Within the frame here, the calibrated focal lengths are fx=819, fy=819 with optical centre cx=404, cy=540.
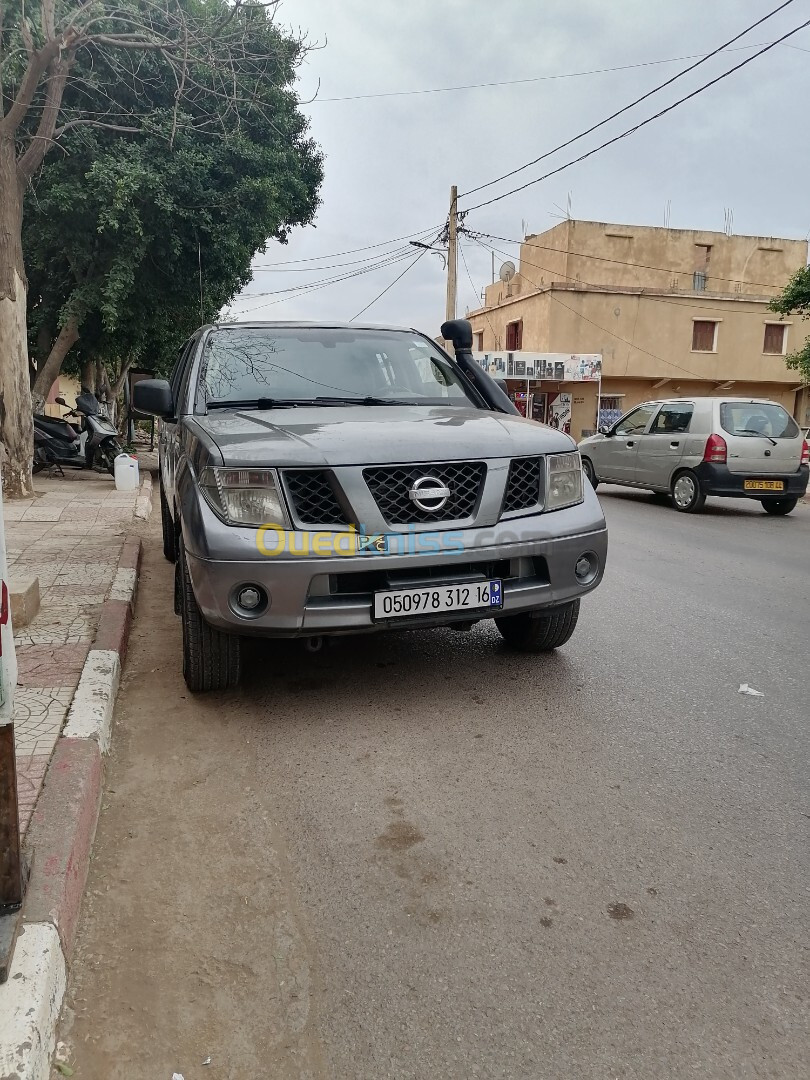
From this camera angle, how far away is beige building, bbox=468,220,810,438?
97.6 ft

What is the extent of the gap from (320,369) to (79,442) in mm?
10427

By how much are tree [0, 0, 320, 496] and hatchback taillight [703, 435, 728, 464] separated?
23.1 feet

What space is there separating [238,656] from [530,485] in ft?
4.88

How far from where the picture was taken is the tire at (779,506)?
11156 millimetres

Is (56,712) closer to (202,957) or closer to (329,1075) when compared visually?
(202,957)

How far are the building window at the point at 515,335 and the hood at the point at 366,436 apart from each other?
29056 mm

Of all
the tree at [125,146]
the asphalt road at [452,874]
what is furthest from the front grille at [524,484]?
the tree at [125,146]

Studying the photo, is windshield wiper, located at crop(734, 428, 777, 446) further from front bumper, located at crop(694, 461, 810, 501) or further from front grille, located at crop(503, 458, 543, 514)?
front grille, located at crop(503, 458, 543, 514)

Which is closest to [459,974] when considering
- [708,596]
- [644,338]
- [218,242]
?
[708,596]

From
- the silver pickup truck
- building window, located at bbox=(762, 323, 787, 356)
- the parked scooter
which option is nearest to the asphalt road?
the silver pickup truck

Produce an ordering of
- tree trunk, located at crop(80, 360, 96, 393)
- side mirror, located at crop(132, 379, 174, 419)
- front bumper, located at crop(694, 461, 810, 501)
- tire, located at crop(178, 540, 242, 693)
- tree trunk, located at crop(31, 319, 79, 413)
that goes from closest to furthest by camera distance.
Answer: tire, located at crop(178, 540, 242, 693) → side mirror, located at crop(132, 379, 174, 419) → front bumper, located at crop(694, 461, 810, 501) → tree trunk, located at crop(31, 319, 79, 413) → tree trunk, located at crop(80, 360, 96, 393)

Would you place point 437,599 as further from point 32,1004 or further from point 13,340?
point 13,340

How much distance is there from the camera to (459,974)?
195 centimetres

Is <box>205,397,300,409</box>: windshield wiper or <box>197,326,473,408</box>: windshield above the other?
<box>197,326,473,408</box>: windshield
